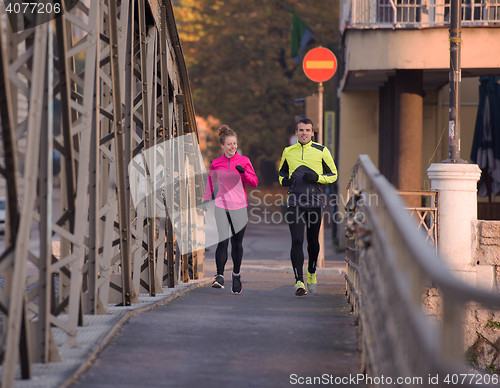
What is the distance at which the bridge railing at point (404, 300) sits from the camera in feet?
6.95

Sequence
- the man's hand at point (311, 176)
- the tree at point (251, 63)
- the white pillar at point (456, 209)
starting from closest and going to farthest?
the man's hand at point (311, 176) → the white pillar at point (456, 209) → the tree at point (251, 63)

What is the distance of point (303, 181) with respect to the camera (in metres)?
7.16

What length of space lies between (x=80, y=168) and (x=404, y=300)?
7.94 ft

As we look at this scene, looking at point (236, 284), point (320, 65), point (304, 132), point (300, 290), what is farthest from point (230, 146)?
point (320, 65)

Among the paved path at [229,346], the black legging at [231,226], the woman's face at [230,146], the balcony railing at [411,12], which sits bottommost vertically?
the paved path at [229,346]

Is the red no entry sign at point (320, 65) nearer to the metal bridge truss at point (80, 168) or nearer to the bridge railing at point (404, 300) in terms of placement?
the metal bridge truss at point (80, 168)

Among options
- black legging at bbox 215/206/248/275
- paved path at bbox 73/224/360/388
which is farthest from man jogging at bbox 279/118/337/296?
paved path at bbox 73/224/360/388

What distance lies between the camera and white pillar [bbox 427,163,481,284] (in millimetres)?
9648

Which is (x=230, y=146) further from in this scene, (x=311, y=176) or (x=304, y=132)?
(x=311, y=176)

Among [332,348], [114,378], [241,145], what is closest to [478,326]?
[332,348]

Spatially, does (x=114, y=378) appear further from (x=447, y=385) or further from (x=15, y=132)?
(x=447, y=385)

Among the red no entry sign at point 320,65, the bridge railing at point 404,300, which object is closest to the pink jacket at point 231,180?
the bridge railing at point 404,300

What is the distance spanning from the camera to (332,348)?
4.34 m

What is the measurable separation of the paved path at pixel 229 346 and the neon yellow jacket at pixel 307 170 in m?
1.15
